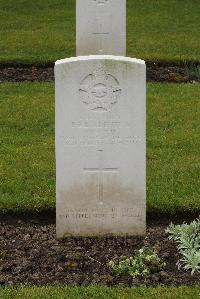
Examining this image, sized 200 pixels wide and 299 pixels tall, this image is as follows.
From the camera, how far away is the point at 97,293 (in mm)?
5133

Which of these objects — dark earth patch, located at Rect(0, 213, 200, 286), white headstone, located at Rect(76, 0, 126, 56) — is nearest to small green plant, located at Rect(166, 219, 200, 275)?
dark earth patch, located at Rect(0, 213, 200, 286)

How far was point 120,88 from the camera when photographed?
587 cm

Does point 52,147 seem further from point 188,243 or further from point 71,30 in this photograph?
point 71,30

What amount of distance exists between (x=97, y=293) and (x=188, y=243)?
38.1 inches

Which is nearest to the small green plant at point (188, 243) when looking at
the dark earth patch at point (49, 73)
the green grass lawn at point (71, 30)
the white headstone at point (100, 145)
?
the white headstone at point (100, 145)

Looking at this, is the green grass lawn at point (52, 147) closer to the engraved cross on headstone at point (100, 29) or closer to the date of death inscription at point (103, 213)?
the date of death inscription at point (103, 213)

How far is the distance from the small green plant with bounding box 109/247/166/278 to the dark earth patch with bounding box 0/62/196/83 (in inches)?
272

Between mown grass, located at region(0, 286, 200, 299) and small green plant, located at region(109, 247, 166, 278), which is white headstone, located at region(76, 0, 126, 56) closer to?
small green plant, located at region(109, 247, 166, 278)

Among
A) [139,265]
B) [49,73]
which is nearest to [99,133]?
[139,265]

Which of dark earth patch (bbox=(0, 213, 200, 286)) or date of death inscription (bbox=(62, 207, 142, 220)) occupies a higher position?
date of death inscription (bbox=(62, 207, 142, 220))

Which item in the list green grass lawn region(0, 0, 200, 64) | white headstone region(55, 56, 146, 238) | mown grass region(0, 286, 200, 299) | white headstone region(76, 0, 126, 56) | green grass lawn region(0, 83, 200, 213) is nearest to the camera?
mown grass region(0, 286, 200, 299)

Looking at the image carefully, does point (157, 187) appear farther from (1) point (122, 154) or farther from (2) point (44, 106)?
(2) point (44, 106)

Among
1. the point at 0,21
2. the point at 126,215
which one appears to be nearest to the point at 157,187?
the point at 126,215

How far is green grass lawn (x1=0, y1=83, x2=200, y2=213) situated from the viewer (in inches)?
276
